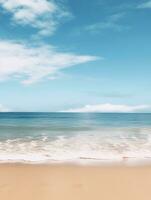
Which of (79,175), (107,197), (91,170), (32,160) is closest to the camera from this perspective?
(107,197)

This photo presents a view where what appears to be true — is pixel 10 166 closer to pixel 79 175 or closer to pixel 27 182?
pixel 27 182

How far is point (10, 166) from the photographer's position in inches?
353

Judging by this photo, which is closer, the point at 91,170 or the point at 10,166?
the point at 91,170

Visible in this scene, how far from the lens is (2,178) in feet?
24.6

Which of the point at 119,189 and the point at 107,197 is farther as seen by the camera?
the point at 119,189

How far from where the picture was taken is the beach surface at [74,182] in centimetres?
620

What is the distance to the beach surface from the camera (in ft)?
20.4

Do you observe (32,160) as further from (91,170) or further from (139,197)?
(139,197)

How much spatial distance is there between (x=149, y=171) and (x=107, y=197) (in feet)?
8.83

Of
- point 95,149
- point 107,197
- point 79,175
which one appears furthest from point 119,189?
point 95,149

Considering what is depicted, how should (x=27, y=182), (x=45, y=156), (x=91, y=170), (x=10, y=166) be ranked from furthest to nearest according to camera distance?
1. (x=45, y=156)
2. (x=10, y=166)
3. (x=91, y=170)
4. (x=27, y=182)

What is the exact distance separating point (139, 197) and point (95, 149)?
687 centimetres

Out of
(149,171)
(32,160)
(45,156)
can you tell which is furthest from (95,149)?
(149,171)

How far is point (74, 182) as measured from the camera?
7.17m
